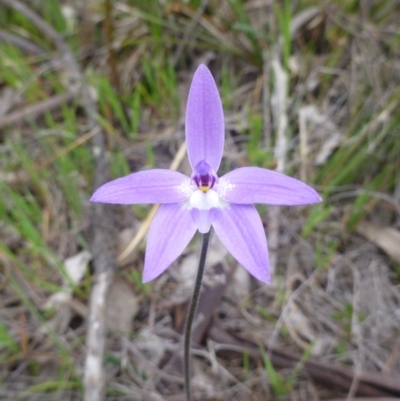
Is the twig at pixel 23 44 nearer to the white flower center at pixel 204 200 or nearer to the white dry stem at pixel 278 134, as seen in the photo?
the white dry stem at pixel 278 134

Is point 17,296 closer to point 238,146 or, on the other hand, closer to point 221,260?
point 221,260

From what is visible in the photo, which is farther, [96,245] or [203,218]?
[96,245]

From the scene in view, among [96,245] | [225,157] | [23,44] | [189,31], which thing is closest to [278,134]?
[225,157]

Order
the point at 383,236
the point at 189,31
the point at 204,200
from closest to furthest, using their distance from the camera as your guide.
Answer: the point at 204,200 < the point at 383,236 < the point at 189,31

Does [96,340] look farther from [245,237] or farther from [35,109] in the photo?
[35,109]

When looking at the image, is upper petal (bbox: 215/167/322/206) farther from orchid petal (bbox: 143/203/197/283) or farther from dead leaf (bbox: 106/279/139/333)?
dead leaf (bbox: 106/279/139/333)

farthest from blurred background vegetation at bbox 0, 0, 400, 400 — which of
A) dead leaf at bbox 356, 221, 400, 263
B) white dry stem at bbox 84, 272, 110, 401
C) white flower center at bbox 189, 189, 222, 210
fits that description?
white flower center at bbox 189, 189, 222, 210
